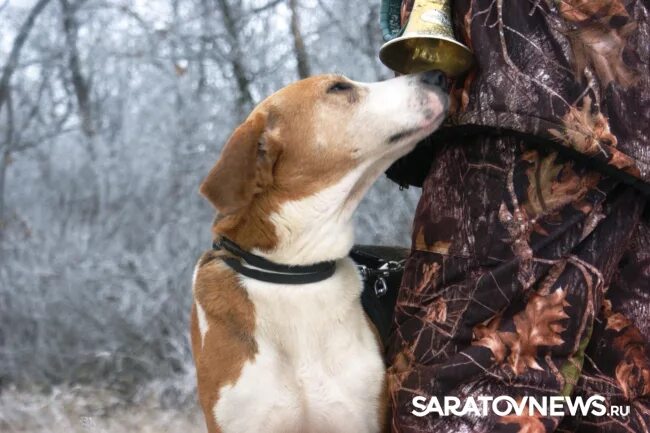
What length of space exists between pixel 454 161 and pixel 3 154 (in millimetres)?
2937

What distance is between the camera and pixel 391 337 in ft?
5.29

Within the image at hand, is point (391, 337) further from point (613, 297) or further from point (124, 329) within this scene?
point (124, 329)

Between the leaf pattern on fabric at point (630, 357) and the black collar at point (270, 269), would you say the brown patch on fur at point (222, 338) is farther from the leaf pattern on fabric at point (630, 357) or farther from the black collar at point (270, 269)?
the leaf pattern on fabric at point (630, 357)

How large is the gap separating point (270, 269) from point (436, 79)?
2.11ft

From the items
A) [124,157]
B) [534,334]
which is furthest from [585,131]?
[124,157]

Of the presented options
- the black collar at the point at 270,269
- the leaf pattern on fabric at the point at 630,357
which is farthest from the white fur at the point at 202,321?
the leaf pattern on fabric at the point at 630,357

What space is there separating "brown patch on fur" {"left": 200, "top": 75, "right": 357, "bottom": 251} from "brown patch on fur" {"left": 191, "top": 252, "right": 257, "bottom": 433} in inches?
5.3

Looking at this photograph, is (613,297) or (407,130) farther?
(407,130)

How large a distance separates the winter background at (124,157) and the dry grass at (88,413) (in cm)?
5

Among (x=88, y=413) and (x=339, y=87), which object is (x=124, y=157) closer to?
(x=88, y=413)

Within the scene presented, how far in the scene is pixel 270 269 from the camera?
169 centimetres

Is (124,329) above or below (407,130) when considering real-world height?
below

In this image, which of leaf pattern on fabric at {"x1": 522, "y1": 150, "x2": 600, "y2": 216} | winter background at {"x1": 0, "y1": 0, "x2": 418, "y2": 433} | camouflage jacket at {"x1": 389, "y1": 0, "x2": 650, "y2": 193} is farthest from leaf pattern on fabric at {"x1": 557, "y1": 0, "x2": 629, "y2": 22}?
winter background at {"x1": 0, "y1": 0, "x2": 418, "y2": 433}

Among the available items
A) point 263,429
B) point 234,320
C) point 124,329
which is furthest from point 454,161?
point 124,329
